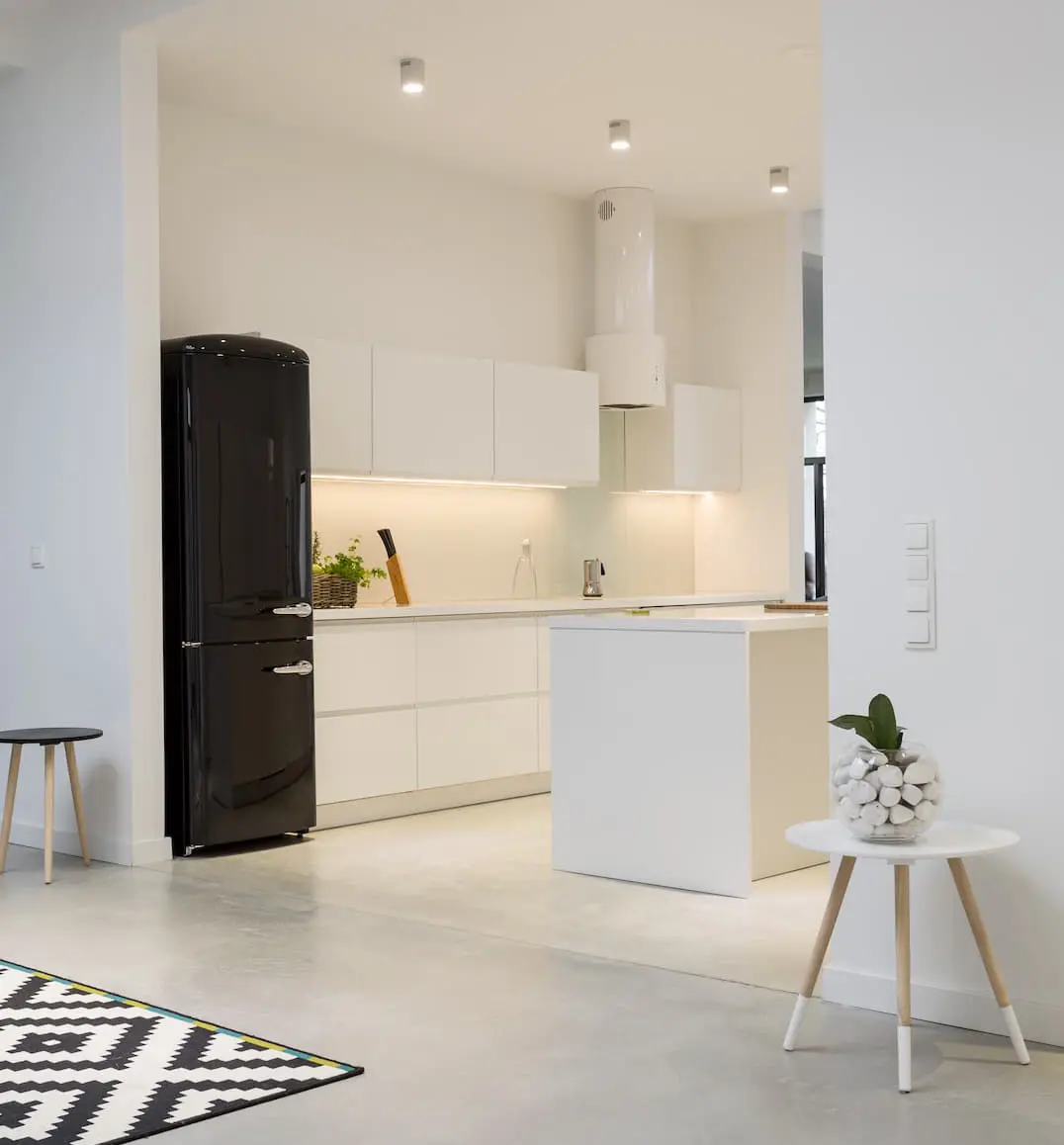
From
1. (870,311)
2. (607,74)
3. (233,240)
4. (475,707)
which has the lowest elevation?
(475,707)

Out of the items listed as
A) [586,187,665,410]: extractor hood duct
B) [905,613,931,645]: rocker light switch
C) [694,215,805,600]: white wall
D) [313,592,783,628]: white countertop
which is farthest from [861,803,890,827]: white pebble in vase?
[694,215,805,600]: white wall

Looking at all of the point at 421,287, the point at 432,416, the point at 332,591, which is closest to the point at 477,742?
the point at 332,591

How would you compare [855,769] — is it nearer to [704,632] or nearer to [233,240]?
[704,632]

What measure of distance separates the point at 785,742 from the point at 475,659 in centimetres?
202

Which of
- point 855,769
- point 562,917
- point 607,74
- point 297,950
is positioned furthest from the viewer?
point 607,74

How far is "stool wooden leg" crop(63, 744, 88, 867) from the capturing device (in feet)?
17.7

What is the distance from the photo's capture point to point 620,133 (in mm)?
6711

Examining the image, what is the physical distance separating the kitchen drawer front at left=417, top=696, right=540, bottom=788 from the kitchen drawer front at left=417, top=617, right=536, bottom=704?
0.21 ft

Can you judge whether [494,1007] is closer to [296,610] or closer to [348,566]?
[296,610]

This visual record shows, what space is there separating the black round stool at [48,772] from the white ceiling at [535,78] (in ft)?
8.32

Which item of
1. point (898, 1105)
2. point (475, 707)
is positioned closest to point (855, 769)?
point (898, 1105)

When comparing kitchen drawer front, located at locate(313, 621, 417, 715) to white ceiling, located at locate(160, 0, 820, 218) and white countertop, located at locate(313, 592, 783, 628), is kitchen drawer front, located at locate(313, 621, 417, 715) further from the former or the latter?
white ceiling, located at locate(160, 0, 820, 218)

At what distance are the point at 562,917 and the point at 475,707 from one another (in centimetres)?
224

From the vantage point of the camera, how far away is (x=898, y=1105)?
2.93m
